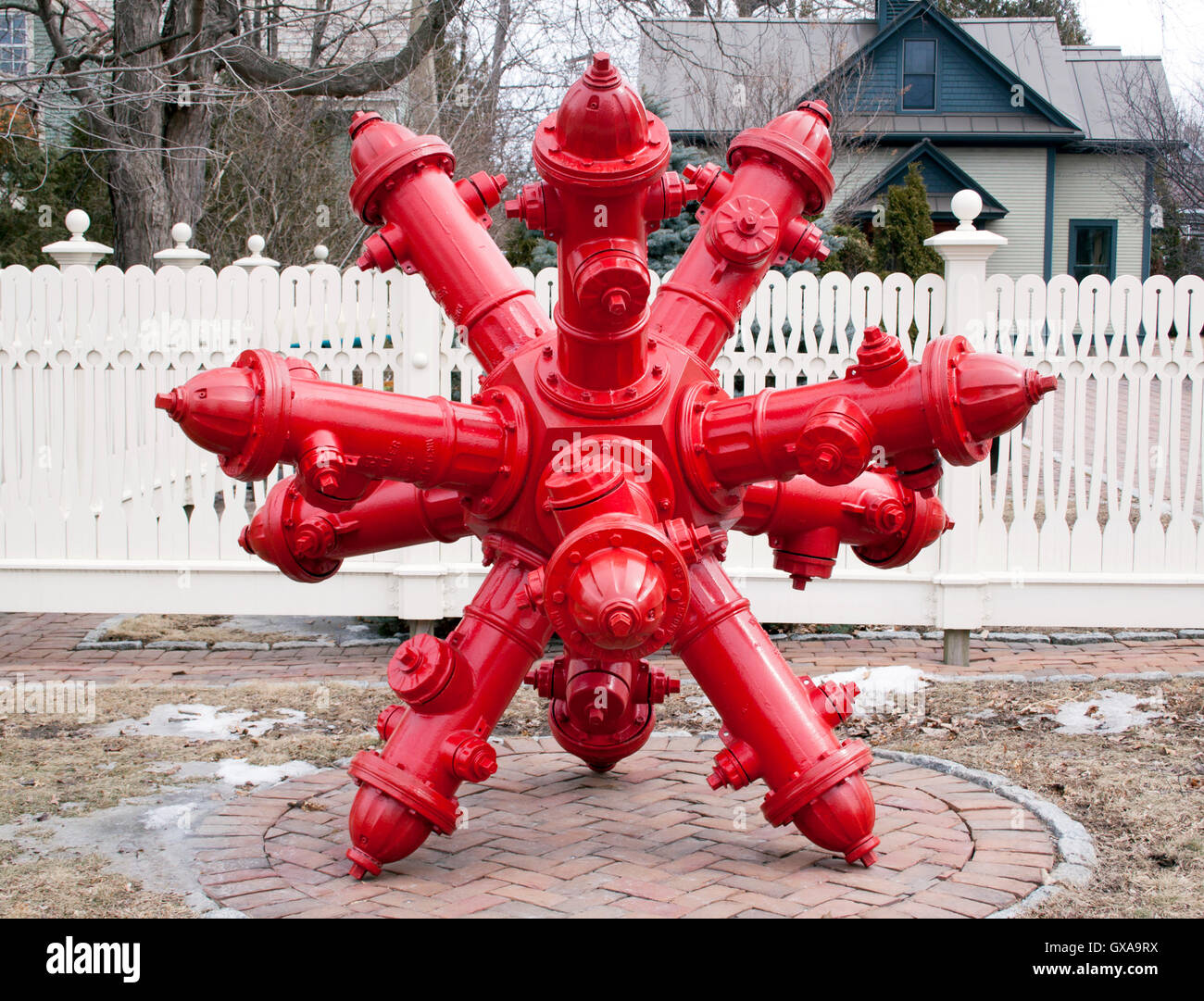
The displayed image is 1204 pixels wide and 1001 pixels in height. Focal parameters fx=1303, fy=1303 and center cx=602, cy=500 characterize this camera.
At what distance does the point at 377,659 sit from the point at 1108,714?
4.14 meters

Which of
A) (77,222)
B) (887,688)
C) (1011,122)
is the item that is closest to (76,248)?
(77,222)

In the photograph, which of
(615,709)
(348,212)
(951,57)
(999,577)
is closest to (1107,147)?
(951,57)

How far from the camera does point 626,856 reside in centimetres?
422

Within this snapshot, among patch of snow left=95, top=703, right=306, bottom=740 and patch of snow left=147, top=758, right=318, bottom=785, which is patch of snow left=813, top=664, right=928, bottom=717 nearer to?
patch of snow left=147, top=758, right=318, bottom=785

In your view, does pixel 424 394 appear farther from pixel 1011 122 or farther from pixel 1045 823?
pixel 1011 122

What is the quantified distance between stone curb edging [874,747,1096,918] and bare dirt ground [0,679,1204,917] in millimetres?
49

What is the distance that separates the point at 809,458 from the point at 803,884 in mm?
1316

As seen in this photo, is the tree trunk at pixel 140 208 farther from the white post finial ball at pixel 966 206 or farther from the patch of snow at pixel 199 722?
the white post finial ball at pixel 966 206

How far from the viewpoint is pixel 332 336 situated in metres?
7.69

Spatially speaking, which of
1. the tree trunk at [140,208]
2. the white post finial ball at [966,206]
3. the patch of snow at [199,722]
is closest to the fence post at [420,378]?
the patch of snow at [199,722]

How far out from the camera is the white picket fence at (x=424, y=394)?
763cm

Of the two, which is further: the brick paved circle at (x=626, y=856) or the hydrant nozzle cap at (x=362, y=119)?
the hydrant nozzle cap at (x=362, y=119)

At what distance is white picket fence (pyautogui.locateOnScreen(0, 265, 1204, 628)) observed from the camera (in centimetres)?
763

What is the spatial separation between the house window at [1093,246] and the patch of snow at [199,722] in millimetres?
25089
